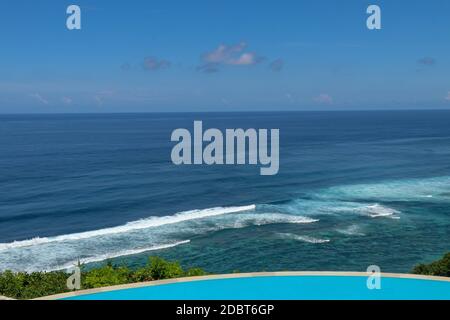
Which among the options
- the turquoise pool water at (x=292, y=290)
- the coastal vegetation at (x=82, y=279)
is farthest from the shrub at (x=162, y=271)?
the turquoise pool water at (x=292, y=290)

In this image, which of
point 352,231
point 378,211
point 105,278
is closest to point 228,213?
point 352,231

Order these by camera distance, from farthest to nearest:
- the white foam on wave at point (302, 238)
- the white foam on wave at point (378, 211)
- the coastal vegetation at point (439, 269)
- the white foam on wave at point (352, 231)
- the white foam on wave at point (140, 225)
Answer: the white foam on wave at point (378, 211) → the white foam on wave at point (352, 231) → the white foam on wave at point (140, 225) → the white foam on wave at point (302, 238) → the coastal vegetation at point (439, 269)

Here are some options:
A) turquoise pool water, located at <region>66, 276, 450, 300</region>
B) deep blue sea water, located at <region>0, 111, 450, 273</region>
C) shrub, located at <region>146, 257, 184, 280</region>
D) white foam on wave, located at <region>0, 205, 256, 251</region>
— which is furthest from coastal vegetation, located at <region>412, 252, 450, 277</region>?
white foam on wave, located at <region>0, 205, 256, 251</region>

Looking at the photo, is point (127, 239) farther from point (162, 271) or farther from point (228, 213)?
point (162, 271)

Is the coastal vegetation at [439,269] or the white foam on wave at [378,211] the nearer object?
the coastal vegetation at [439,269]

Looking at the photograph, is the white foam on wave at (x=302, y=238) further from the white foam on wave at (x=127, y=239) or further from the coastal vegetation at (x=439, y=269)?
the coastal vegetation at (x=439, y=269)

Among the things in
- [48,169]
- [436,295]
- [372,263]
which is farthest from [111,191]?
[436,295]
